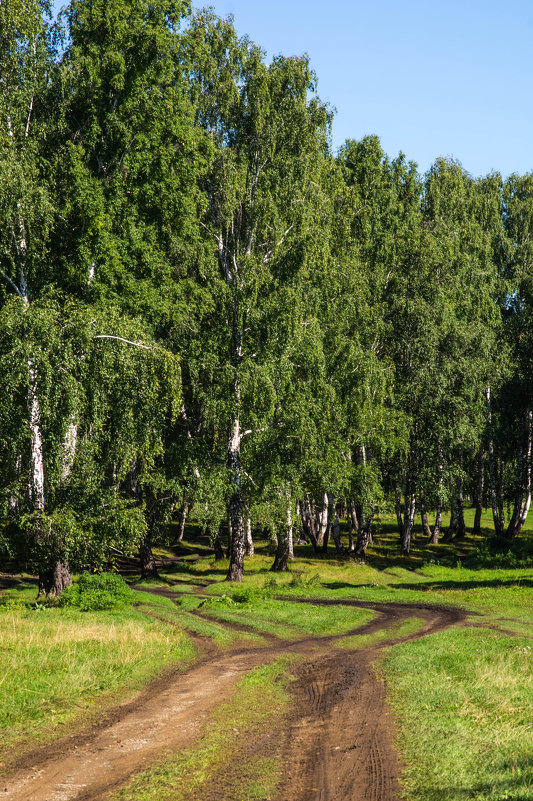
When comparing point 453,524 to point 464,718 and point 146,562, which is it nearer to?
point 146,562

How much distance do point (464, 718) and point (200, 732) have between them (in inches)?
188

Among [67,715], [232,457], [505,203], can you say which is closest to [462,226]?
[505,203]

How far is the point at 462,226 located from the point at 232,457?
124ft

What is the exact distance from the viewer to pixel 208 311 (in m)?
33.9

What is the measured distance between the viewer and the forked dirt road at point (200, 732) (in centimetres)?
923

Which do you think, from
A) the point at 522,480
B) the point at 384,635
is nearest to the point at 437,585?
the point at 384,635

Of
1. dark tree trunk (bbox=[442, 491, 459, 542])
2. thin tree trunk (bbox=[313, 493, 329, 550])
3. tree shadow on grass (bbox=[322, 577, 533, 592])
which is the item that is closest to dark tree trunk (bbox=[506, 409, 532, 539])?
dark tree trunk (bbox=[442, 491, 459, 542])

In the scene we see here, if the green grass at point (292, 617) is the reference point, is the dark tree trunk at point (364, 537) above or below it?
above

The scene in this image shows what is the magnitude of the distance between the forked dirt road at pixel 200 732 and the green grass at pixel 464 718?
0.45 m

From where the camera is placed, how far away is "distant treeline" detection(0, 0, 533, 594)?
25062 mm

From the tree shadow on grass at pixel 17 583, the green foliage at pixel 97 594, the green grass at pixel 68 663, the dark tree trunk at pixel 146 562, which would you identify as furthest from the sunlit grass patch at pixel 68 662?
the dark tree trunk at pixel 146 562

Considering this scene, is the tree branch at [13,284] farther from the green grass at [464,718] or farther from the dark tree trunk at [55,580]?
the green grass at [464,718]

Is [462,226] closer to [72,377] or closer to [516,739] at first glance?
[72,377]

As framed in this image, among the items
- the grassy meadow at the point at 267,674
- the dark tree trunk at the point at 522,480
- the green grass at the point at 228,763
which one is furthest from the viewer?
the dark tree trunk at the point at 522,480
